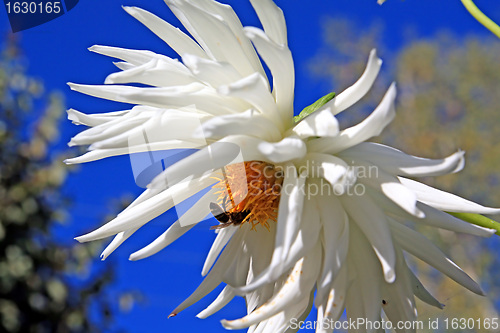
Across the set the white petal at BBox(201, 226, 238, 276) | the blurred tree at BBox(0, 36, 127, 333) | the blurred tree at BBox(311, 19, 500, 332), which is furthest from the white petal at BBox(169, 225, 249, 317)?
the blurred tree at BBox(311, 19, 500, 332)

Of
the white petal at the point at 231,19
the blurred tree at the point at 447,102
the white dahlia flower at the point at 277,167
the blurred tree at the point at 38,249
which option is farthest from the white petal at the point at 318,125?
the blurred tree at the point at 447,102

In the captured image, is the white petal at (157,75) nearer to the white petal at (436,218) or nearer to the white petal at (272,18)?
the white petal at (272,18)

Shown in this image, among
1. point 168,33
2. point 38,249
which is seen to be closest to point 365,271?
point 168,33

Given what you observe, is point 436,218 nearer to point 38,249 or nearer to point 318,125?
point 318,125

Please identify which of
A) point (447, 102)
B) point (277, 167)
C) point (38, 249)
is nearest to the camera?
point (277, 167)

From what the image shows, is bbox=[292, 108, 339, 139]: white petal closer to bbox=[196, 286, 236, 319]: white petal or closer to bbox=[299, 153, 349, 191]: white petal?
bbox=[299, 153, 349, 191]: white petal

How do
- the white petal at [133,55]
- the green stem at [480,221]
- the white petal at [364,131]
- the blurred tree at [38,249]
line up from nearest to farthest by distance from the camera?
the white petal at [364,131]
the green stem at [480,221]
the white petal at [133,55]
the blurred tree at [38,249]

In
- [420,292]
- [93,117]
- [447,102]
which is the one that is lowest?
[447,102]
